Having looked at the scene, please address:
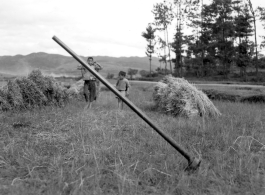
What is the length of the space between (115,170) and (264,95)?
7708 millimetres

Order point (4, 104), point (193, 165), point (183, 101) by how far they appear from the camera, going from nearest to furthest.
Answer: point (193, 165) < point (4, 104) < point (183, 101)

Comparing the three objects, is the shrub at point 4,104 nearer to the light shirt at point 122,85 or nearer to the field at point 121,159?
the field at point 121,159

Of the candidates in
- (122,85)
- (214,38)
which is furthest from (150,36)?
(122,85)

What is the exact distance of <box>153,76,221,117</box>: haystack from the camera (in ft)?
23.5

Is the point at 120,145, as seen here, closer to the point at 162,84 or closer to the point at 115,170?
the point at 115,170

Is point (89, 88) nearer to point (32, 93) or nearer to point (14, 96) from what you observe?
point (32, 93)

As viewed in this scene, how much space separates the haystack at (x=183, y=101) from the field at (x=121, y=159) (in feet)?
5.40

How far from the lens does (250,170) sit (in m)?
3.52

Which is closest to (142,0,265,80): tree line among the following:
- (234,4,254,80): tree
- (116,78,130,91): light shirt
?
(234,4,254,80): tree

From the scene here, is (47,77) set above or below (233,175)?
above

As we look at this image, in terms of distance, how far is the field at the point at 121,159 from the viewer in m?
3.04

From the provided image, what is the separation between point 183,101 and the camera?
286 inches

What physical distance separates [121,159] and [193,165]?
0.86m

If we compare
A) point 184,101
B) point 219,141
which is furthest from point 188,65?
point 219,141
